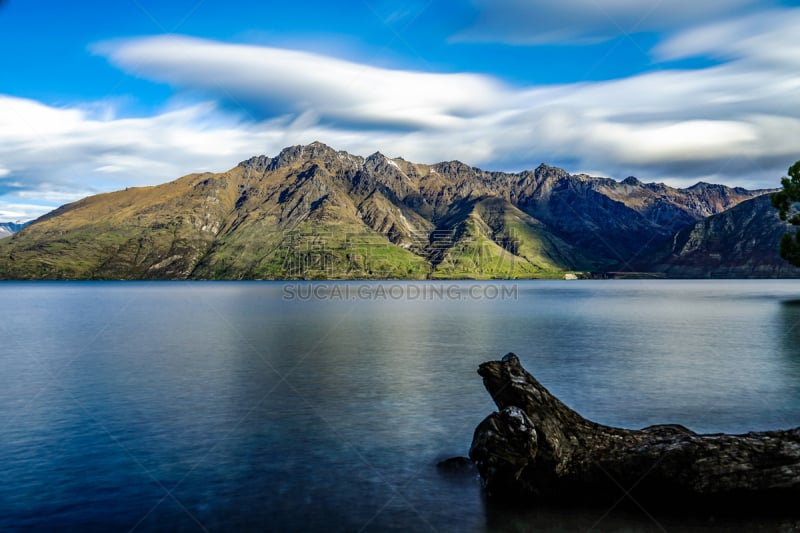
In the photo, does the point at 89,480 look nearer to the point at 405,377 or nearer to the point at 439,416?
the point at 439,416

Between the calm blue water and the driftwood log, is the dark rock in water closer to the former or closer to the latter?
the calm blue water

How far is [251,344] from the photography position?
6481 centimetres

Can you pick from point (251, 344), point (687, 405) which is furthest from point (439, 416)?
point (251, 344)

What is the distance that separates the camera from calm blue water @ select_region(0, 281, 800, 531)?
17.8 m

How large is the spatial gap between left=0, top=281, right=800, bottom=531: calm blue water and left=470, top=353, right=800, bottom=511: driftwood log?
40.2 inches

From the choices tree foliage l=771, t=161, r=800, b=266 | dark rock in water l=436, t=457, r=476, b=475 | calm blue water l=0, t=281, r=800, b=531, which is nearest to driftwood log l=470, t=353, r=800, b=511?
calm blue water l=0, t=281, r=800, b=531

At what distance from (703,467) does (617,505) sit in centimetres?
291

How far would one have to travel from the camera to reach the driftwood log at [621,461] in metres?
16.8

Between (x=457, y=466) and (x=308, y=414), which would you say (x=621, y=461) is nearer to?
A: (x=457, y=466)

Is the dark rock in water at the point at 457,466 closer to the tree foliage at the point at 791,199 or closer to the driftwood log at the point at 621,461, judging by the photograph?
the driftwood log at the point at 621,461

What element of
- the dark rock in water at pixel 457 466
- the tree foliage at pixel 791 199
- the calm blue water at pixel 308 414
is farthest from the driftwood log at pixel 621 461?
the tree foliage at pixel 791 199

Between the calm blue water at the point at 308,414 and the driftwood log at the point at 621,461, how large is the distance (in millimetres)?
1022

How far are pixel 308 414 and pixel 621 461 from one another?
1810 centimetres

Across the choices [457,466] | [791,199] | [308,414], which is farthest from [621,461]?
[791,199]
